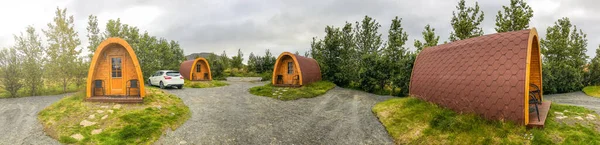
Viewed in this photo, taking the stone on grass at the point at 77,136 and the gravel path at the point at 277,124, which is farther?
the gravel path at the point at 277,124

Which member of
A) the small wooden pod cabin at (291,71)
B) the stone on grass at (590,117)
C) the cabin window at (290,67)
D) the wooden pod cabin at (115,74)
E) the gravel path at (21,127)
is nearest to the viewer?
the gravel path at (21,127)

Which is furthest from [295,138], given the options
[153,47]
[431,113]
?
[153,47]

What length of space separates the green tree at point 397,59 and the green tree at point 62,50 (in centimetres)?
2087

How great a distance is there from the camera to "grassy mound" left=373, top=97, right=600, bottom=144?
6.02 meters

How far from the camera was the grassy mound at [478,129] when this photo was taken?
6.02 m

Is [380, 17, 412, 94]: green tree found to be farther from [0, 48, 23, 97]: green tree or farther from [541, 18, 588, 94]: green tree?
[0, 48, 23, 97]: green tree

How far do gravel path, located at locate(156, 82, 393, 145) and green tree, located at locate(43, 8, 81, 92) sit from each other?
1075 cm

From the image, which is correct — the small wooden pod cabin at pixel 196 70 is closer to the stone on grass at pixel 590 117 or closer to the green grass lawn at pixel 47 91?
the green grass lawn at pixel 47 91

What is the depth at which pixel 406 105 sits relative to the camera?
1039 cm

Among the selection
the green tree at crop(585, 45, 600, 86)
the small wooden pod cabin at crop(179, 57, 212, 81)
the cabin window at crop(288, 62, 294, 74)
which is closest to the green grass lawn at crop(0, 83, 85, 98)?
the small wooden pod cabin at crop(179, 57, 212, 81)

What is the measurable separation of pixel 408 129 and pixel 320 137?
105 inches

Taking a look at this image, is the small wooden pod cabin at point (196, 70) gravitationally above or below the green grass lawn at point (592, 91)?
above

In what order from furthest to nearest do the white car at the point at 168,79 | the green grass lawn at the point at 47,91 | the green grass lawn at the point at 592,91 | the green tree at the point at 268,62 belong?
1. the green tree at the point at 268,62
2. the white car at the point at 168,79
3. the green grass lawn at the point at 592,91
4. the green grass lawn at the point at 47,91

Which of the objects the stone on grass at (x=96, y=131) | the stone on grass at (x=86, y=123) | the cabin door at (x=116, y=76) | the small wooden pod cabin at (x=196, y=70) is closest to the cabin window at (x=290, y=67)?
the cabin door at (x=116, y=76)
